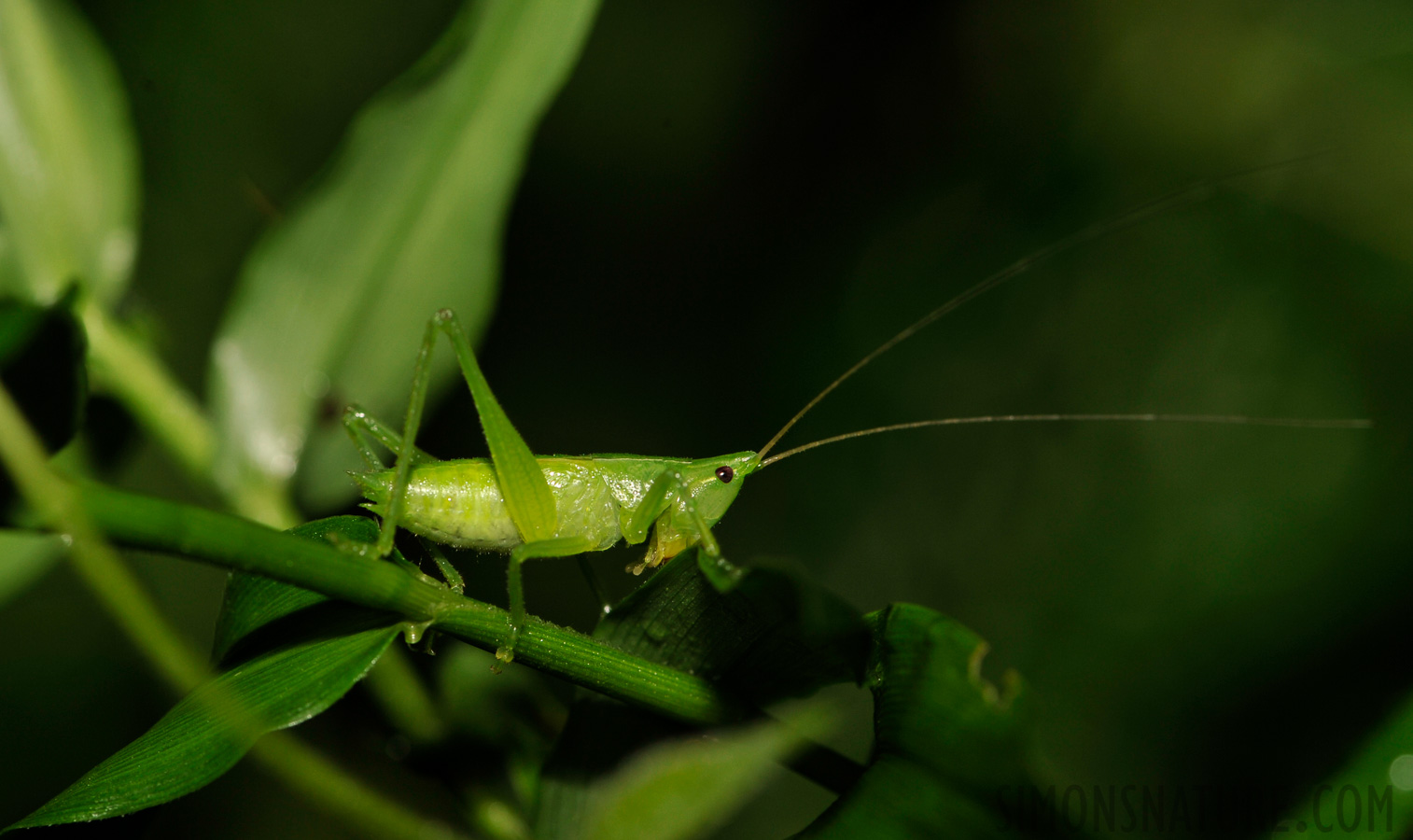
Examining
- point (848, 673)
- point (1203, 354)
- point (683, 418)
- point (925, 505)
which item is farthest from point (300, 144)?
point (1203, 354)

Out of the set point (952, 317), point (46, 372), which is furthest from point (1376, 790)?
point (952, 317)

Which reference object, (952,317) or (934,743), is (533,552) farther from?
(952,317)

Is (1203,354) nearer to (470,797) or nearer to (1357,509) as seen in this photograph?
(1357,509)

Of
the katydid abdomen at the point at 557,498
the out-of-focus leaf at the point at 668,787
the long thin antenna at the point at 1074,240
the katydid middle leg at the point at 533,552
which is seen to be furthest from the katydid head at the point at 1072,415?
the out-of-focus leaf at the point at 668,787

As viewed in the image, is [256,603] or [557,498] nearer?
[256,603]

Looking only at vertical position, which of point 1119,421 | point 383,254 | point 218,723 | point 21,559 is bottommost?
point 1119,421

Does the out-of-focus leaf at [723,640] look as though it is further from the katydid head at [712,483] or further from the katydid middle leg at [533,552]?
the katydid head at [712,483]

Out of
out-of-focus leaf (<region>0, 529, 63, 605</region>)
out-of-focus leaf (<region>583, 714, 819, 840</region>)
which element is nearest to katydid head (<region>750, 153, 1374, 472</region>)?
out-of-focus leaf (<region>583, 714, 819, 840</region>)
